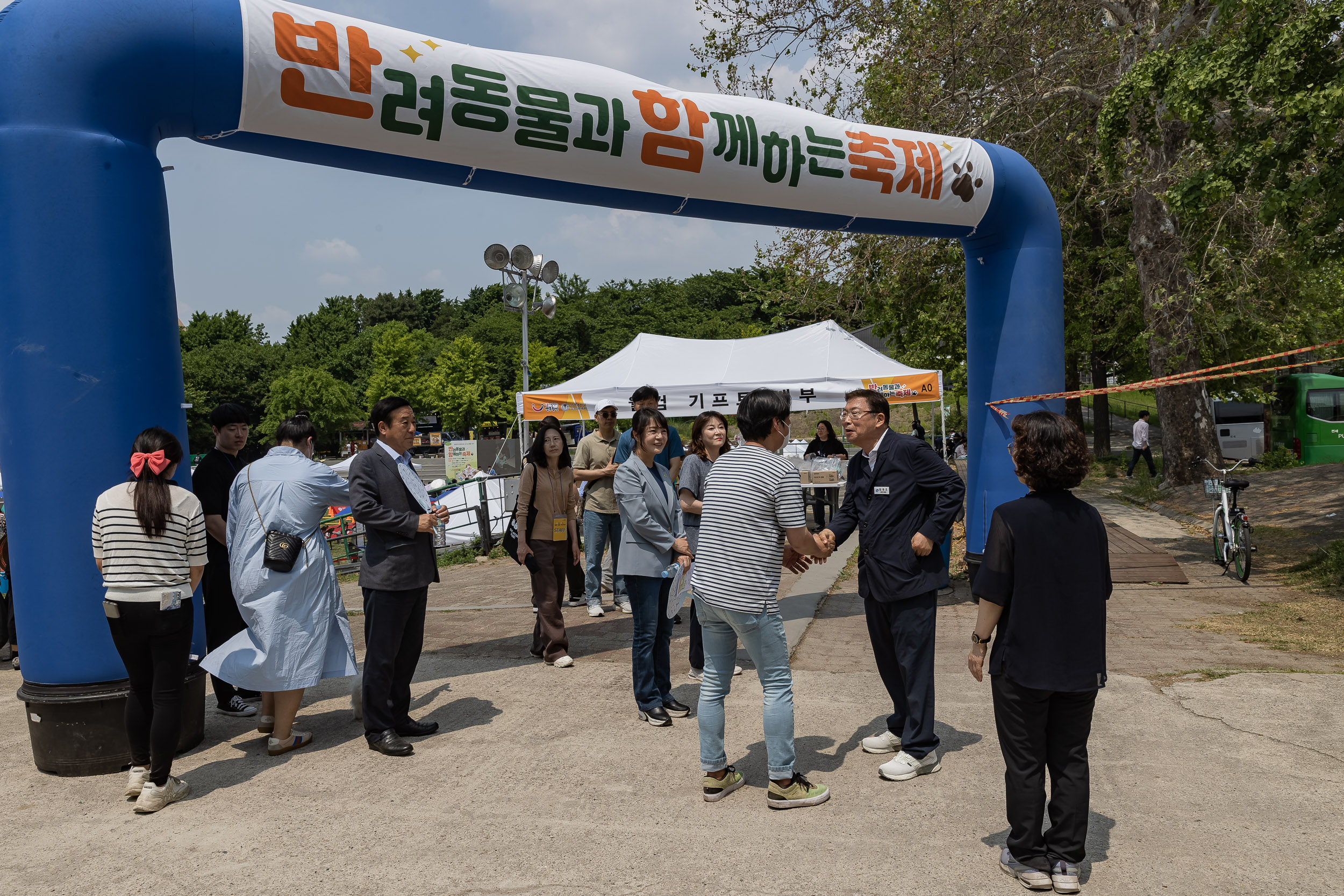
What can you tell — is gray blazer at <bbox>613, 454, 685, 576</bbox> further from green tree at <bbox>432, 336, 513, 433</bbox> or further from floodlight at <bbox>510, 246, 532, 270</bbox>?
green tree at <bbox>432, 336, 513, 433</bbox>

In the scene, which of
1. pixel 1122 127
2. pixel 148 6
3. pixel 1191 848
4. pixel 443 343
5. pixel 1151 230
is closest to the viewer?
pixel 1191 848

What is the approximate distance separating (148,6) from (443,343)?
72.7 meters

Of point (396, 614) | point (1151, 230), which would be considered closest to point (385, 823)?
point (396, 614)

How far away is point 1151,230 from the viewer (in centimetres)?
1510

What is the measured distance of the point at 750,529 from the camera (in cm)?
381

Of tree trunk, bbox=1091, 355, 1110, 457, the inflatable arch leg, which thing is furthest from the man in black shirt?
tree trunk, bbox=1091, 355, 1110, 457

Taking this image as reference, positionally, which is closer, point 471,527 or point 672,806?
point 672,806

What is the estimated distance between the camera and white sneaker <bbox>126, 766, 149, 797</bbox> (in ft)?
13.3

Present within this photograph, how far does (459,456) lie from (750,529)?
1674 centimetres

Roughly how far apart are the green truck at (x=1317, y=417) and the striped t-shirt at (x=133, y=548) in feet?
78.0

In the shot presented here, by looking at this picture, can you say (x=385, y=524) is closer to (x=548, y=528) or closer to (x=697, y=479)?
(x=548, y=528)

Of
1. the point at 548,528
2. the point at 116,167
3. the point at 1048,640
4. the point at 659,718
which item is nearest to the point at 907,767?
the point at 1048,640

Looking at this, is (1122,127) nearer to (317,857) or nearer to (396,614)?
(396,614)

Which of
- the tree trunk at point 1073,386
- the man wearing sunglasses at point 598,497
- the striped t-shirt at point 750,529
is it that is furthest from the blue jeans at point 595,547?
the tree trunk at point 1073,386
